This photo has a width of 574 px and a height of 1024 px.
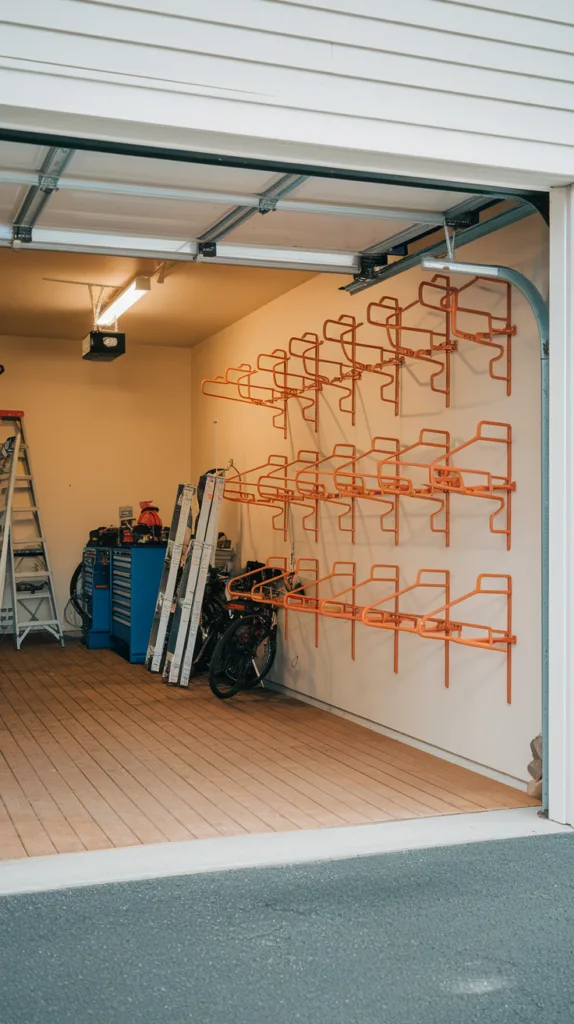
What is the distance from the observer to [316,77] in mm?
3846

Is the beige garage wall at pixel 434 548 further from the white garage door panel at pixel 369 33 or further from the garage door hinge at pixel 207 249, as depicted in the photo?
the garage door hinge at pixel 207 249

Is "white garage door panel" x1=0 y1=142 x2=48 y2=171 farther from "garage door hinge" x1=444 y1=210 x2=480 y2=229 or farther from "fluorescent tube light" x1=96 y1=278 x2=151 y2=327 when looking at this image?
"fluorescent tube light" x1=96 y1=278 x2=151 y2=327

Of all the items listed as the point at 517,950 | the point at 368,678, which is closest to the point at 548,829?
the point at 517,950

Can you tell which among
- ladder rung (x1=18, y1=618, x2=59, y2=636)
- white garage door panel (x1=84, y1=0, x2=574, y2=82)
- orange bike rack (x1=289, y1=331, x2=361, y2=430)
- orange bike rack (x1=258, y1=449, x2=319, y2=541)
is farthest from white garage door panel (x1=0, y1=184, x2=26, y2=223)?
ladder rung (x1=18, y1=618, x2=59, y2=636)

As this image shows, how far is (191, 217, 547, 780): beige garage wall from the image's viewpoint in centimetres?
500

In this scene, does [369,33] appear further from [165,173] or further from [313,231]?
[313,231]

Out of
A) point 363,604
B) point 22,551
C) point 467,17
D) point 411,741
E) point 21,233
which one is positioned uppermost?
point 467,17

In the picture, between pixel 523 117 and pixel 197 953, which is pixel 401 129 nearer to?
pixel 523 117

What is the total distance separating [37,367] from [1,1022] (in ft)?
31.3

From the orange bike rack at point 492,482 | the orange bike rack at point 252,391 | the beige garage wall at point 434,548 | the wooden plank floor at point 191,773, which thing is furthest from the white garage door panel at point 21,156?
the orange bike rack at point 252,391

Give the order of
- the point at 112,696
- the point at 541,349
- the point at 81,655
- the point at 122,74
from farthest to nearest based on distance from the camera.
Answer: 1. the point at 81,655
2. the point at 112,696
3. the point at 541,349
4. the point at 122,74

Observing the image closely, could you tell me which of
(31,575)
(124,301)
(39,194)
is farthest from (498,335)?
(31,575)

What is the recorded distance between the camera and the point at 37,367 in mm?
11375

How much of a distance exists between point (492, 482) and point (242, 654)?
314cm
